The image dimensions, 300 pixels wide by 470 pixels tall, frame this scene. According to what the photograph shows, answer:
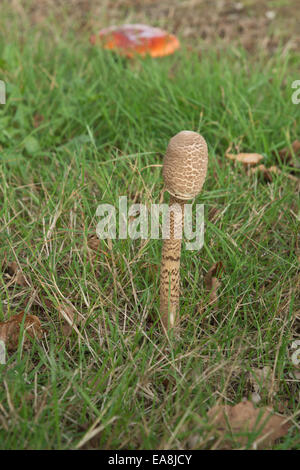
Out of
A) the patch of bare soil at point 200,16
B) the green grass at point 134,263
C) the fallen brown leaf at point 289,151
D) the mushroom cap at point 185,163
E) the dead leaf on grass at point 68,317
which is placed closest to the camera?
the mushroom cap at point 185,163

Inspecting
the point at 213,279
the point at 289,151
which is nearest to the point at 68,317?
the point at 213,279

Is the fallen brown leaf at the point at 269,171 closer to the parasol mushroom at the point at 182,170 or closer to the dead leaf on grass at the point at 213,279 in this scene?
the dead leaf on grass at the point at 213,279

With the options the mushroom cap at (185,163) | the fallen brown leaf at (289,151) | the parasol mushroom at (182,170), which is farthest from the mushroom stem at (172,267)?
the fallen brown leaf at (289,151)

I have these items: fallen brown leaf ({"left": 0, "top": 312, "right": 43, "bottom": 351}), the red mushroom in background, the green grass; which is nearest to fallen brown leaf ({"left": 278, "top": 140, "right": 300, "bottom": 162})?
the green grass

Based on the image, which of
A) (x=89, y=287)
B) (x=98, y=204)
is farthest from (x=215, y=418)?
(x=98, y=204)

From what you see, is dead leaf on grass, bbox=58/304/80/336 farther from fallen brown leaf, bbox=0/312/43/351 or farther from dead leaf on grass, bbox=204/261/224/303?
dead leaf on grass, bbox=204/261/224/303
